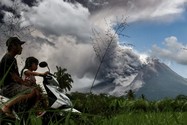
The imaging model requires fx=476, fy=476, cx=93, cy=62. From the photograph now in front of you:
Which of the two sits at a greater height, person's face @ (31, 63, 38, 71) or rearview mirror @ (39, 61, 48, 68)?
person's face @ (31, 63, 38, 71)

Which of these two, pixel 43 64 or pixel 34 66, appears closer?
pixel 43 64

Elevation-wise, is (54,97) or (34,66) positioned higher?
(34,66)

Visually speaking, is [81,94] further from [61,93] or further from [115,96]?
[61,93]

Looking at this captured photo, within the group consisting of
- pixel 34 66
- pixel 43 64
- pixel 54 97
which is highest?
pixel 34 66

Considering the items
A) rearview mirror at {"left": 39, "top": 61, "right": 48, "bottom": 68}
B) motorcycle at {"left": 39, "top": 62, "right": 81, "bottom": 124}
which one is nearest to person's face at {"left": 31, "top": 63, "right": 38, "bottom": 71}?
motorcycle at {"left": 39, "top": 62, "right": 81, "bottom": 124}

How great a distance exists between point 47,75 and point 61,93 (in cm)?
42

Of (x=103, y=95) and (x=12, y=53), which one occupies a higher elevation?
(x=103, y=95)

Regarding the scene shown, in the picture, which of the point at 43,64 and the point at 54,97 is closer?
the point at 43,64

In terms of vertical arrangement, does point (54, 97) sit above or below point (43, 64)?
below

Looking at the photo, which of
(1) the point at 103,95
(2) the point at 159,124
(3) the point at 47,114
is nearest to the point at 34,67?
(3) the point at 47,114

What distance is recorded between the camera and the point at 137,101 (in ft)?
60.6

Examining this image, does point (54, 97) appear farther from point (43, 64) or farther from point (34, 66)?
point (43, 64)

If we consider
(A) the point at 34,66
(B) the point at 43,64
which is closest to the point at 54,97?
(A) the point at 34,66

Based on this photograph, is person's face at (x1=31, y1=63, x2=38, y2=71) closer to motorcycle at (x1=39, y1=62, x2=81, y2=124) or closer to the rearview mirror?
motorcycle at (x1=39, y1=62, x2=81, y2=124)
